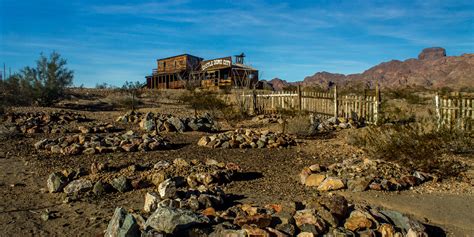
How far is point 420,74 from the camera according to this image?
386 ft

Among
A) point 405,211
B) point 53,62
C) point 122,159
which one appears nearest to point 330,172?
point 405,211

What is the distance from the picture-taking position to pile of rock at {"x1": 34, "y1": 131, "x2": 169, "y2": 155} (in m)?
8.98

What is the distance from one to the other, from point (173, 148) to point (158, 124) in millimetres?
3597

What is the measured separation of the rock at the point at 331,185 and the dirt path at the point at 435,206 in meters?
0.18

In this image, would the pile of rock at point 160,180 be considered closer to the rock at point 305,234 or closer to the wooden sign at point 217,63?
the rock at point 305,234

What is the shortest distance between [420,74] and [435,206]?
126 m

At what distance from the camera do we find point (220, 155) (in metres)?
9.02

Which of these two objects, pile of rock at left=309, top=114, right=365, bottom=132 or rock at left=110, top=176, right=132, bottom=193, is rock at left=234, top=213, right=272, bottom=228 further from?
pile of rock at left=309, top=114, right=365, bottom=132

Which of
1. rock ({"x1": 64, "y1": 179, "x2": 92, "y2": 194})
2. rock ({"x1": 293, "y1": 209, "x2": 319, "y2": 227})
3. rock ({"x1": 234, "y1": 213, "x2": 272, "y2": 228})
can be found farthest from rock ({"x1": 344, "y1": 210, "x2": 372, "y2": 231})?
rock ({"x1": 64, "y1": 179, "x2": 92, "y2": 194})

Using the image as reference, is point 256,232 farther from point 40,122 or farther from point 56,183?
point 40,122

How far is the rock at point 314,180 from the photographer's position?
6.25 m

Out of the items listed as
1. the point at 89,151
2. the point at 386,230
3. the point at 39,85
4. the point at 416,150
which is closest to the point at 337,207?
the point at 386,230

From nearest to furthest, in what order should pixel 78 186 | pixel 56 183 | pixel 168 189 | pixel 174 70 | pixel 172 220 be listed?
pixel 172 220 → pixel 168 189 → pixel 78 186 → pixel 56 183 → pixel 174 70

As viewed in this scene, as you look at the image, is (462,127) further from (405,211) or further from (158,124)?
(158,124)
